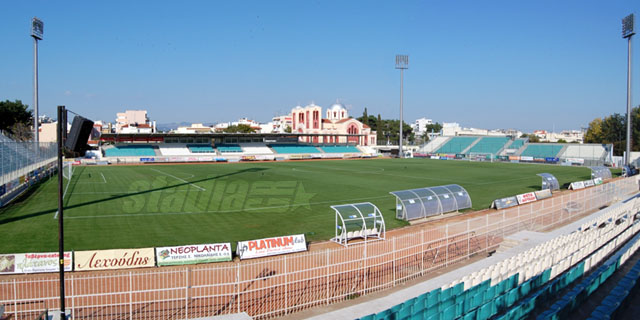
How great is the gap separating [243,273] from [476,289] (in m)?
8.00

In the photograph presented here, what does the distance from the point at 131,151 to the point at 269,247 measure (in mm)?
62414

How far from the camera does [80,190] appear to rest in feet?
111

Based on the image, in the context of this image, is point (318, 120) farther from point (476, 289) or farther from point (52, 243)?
point (476, 289)

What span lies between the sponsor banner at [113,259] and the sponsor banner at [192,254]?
0.39 meters

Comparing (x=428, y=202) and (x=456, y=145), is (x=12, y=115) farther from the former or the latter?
(x=456, y=145)

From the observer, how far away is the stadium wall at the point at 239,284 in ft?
37.0

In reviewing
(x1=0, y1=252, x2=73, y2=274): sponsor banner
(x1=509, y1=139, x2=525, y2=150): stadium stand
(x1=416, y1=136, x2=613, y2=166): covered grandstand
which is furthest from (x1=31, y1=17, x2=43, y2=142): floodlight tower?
(x1=509, y1=139, x2=525, y2=150): stadium stand

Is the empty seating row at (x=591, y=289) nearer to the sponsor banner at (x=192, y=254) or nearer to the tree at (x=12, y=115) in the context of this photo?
the sponsor banner at (x=192, y=254)

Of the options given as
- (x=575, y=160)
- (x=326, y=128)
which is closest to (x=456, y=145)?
(x=575, y=160)

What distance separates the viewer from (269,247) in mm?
16375

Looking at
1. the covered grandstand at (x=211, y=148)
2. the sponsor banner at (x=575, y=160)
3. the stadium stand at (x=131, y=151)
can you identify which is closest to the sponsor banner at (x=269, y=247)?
the covered grandstand at (x=211, y=148)

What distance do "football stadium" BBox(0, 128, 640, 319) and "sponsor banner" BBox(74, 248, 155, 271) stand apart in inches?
1.6

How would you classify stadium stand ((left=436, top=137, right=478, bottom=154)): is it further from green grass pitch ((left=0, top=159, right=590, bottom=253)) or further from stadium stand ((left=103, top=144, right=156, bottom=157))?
stadium stand ((left=103, top=144, right=156, bottom=157))

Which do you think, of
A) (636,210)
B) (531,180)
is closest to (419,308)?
(636,210)
